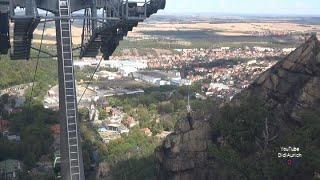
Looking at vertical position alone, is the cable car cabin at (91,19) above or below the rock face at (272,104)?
above

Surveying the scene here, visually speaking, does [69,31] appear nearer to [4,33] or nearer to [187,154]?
[4,33]

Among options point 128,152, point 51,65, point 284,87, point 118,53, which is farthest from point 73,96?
point 118,53

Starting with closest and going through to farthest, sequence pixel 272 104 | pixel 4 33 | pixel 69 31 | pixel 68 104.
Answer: pixel 68 104
pixel 69 31
pixel 4 33
pixel 272 104

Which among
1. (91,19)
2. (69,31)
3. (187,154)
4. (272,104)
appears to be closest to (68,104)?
(69,31)

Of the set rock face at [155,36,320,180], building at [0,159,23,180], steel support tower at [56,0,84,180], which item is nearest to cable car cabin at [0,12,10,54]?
steel support tower at [56,0,84,180]

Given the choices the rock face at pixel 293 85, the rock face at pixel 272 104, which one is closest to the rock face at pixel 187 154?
the rock face at pixel 272 104

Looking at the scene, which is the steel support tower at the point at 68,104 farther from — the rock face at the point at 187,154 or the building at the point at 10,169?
the building at the point at 10,169

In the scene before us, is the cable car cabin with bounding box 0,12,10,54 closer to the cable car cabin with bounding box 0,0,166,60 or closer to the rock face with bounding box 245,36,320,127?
the cable car cabin with bounding box 0,0,166,60
